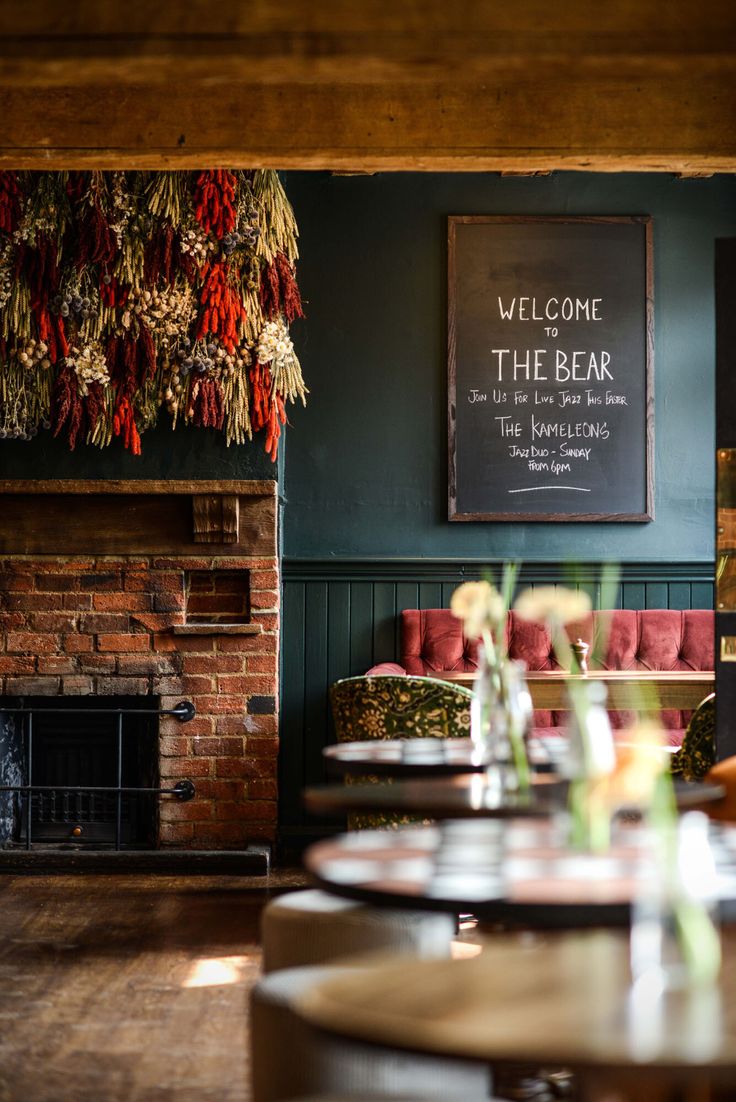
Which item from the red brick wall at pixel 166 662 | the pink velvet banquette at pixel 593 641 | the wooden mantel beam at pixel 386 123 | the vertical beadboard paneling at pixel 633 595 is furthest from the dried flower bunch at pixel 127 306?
the vertical beadboard paneling at pixel 633 595

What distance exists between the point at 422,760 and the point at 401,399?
3.04 meters

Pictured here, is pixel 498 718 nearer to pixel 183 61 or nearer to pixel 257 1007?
pixel 257 1007

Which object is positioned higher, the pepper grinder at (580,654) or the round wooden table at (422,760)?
the pepper grinder at (580,654)

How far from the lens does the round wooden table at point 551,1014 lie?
3.34 feet

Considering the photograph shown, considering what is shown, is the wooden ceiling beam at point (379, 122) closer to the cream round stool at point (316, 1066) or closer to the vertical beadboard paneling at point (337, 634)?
the vertical beadboard paneling at point (337, 634)

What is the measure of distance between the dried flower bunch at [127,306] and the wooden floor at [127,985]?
172cm


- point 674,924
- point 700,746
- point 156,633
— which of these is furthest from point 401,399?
point 674,924

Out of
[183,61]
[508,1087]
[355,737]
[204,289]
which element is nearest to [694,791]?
[508,1087]

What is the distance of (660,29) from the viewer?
308 centimetres

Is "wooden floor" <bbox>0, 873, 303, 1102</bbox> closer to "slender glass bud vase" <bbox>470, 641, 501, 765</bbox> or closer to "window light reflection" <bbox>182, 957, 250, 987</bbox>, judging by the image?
"window light reflection" <bbox>182, 957, 250, 987</bbox>

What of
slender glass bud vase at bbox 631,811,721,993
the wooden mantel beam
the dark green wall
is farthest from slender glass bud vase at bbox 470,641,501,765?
the dark green wall

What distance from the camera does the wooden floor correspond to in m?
2.74

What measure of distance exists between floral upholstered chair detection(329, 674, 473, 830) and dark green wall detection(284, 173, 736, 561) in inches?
67.7

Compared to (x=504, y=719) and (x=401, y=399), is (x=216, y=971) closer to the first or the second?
(x=504, y=719)
